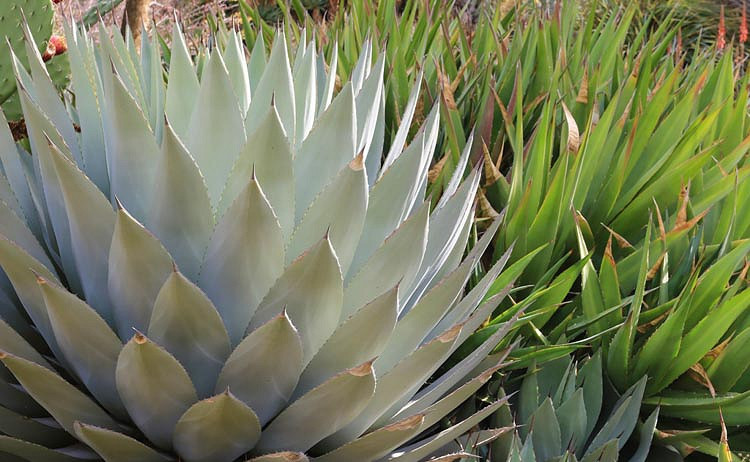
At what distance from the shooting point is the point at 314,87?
1400mm

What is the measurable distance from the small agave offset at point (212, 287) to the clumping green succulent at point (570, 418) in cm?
27

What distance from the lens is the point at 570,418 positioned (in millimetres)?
1482

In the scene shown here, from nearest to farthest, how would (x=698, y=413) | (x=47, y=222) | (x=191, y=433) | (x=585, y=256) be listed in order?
1. (x=191, y=433)
2. (x=47, y=222)
3. (x=698, y=413)
4. (x=585, y=256)

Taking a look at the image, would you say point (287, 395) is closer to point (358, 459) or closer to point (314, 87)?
point (358, 459)

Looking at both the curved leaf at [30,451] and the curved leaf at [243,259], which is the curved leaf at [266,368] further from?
the curved leaf at [30,451]

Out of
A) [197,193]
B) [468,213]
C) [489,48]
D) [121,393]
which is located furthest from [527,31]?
[121,393]

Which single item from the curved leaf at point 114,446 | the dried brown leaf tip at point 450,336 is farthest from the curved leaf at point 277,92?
the curved leaf at point 114,446

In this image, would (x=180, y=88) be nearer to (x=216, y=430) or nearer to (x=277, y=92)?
(x=277, y=92)

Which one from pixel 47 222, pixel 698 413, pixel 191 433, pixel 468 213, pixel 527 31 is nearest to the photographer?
pixel 191 433

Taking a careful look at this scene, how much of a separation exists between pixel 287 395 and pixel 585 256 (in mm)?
892

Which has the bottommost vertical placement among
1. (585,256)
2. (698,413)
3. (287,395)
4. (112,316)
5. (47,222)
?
(698,413)

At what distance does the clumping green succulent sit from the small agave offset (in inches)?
10.5

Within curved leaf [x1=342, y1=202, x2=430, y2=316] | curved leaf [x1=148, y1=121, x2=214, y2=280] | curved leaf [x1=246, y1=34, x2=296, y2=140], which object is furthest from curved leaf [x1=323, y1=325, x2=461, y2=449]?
curved leaf [x1=246, y1=34, x2=296, y2=140]

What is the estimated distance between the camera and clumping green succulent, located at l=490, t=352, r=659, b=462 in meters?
1.43
